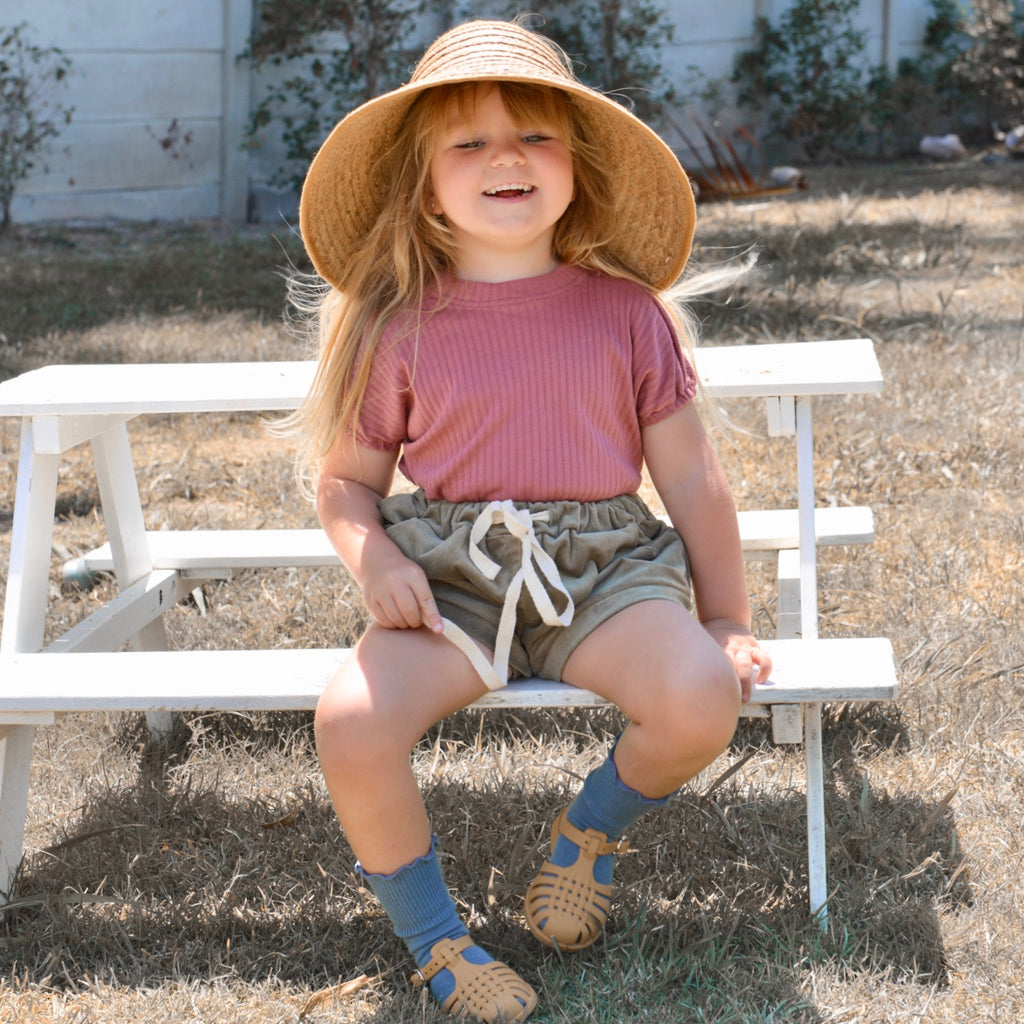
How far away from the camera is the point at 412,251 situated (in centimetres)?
235

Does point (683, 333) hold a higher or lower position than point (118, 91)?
lower

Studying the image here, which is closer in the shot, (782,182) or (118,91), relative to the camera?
(118,91)

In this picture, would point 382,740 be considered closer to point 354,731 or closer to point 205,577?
point 354,731

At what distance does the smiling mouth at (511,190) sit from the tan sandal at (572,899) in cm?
94

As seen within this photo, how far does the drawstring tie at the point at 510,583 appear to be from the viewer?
2078 mm

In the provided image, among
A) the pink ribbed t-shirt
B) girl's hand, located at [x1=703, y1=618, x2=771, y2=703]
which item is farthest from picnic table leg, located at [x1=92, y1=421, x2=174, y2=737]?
girl's hand, located at [x1=703, y1=618, x2=771, y2=703]

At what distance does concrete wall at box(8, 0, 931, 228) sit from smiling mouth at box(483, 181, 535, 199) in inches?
265

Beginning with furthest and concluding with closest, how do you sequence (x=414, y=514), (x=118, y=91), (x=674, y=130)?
(x=674, y=130), (x=118, y=91), (x=414, y=514)

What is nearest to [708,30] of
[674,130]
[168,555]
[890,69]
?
[674,130]

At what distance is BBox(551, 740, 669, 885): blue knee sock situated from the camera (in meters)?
2.08

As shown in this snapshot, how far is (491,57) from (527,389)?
484 millimetres

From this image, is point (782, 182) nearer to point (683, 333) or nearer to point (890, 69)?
point (890, 69)

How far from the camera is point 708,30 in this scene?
1152 cm

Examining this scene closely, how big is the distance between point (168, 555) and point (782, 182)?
7.86 m
